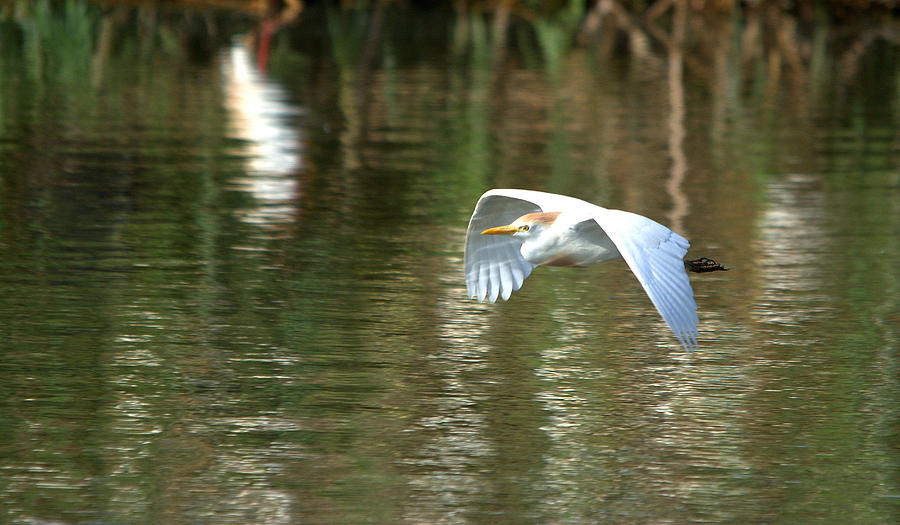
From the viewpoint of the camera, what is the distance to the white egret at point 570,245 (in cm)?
630

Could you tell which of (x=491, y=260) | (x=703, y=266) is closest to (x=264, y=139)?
(x=491, y=260)

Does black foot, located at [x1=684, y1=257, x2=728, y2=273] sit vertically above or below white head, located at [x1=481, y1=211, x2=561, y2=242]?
below

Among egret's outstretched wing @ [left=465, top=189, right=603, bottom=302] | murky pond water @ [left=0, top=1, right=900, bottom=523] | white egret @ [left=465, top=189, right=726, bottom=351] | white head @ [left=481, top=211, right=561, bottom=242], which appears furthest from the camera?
egret's outstretched wing @ [left=465, top=189, right=603, bottom=302]

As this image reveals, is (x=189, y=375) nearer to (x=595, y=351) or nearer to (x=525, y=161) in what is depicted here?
(x=595, y=351)

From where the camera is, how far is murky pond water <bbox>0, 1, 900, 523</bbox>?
5793mm

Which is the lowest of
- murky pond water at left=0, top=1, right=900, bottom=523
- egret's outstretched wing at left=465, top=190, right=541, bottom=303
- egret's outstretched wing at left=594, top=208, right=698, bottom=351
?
murky pond water at left=0, top=1, right=900, bottom=523

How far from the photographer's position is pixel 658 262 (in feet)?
21.2

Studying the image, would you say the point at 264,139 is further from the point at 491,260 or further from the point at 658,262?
the point at 658,262

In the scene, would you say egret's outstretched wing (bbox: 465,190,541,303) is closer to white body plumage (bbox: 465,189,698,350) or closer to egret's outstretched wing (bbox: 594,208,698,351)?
white body plumage (bbox: 465,189,698,350)

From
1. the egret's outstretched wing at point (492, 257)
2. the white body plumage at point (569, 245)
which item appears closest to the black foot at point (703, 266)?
the white body plumage at point (569, 245)

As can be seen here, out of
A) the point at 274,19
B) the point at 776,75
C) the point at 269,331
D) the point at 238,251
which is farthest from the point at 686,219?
the point at 274,19

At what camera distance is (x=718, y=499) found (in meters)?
5.66

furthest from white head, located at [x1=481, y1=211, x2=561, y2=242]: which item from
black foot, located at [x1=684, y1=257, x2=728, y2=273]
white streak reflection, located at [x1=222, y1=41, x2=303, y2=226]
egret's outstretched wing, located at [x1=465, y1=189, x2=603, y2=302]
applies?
white streak reflection, located at [x1=222, y1=41, x2=303, y2=226]

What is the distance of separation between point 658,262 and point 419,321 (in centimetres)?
207
